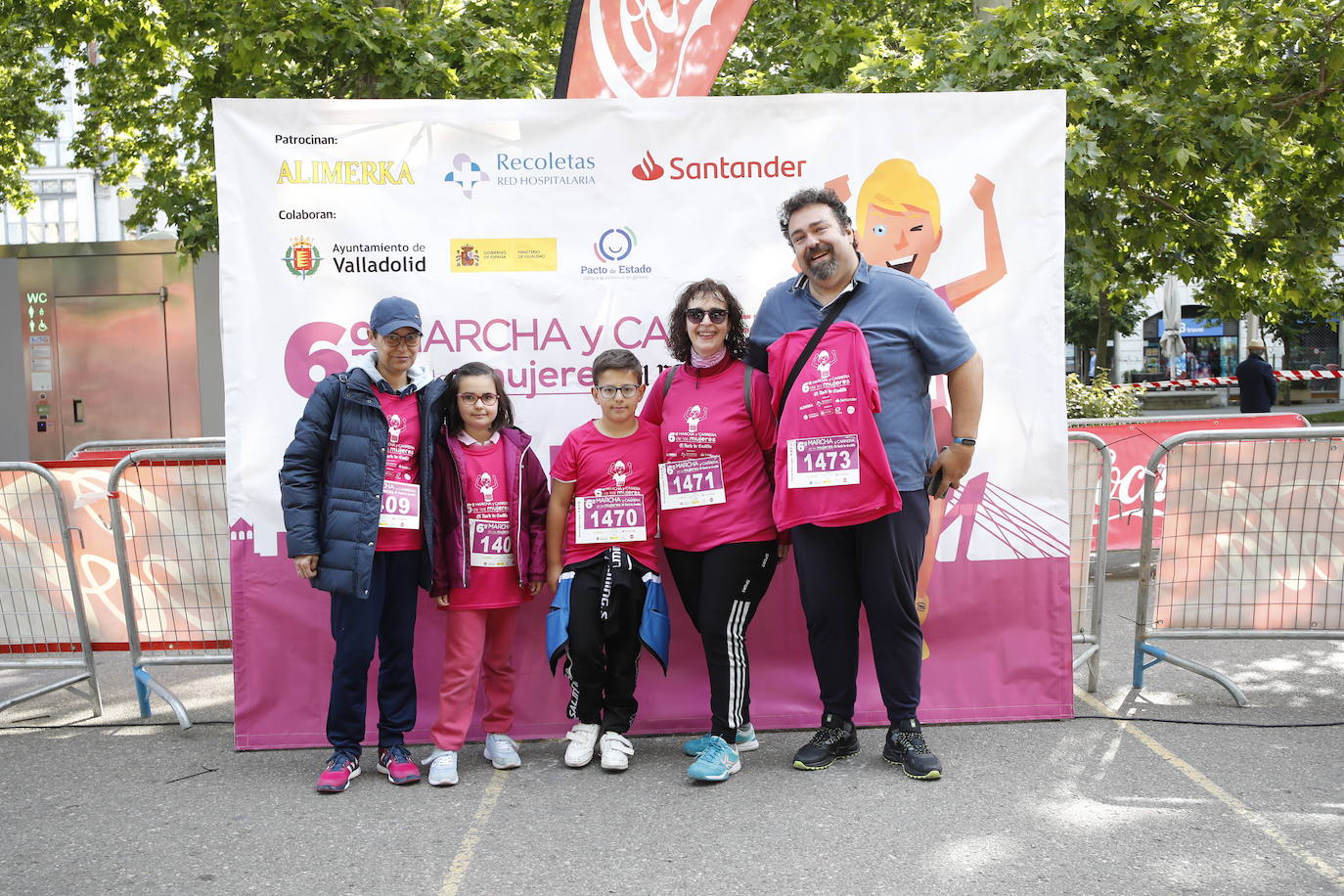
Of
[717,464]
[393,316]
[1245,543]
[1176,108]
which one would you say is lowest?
[1245,543]

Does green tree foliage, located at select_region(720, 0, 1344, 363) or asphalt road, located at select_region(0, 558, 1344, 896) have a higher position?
green tree foliage, located at select_region(720, 0, 1344, 363)

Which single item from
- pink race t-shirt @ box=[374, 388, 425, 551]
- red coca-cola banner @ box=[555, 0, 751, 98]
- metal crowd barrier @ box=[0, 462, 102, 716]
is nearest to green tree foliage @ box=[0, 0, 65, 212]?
metal crowd barrier @ box=[0, 462, 102, 716]

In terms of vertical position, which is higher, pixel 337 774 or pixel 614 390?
pixel 614 390

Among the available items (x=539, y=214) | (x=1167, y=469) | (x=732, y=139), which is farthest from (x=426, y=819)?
(x=1167, y=469)

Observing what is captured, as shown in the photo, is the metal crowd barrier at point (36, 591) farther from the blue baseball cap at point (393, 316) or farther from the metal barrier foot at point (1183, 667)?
the metal barrier foot at point (1183, 667)

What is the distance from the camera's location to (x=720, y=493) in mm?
4457

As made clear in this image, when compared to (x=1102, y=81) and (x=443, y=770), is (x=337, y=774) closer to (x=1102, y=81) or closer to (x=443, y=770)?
(x=443, y=770)

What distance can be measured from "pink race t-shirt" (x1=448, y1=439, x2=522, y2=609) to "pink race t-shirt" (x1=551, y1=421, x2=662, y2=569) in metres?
0.25

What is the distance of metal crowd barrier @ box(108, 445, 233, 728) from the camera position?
216 inches

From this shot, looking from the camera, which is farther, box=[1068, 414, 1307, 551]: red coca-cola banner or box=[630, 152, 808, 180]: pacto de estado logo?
box=[1068, 414, 1307, 551]: red coca-cola banner

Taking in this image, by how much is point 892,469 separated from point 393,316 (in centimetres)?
199

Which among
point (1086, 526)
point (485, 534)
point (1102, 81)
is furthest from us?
point (1102, 81)

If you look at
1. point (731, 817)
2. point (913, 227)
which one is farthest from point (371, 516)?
point (913, 227)

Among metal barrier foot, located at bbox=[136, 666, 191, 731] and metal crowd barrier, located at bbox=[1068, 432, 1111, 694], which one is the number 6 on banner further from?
metal crowd barrier, located at bbox=[1068, 432, 1111, 694]
